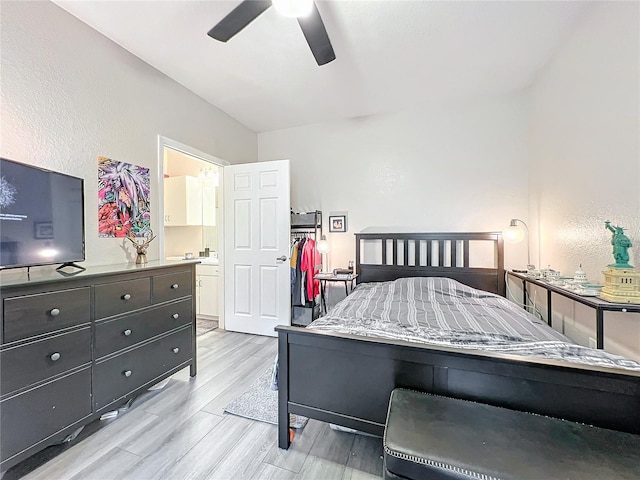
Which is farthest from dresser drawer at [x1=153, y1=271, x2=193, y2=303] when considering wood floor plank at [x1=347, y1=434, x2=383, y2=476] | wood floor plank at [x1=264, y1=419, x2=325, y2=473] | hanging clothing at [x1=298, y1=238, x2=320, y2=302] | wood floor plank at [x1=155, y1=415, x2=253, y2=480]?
wood floor plank at [x1=347, y1=434, x2=383, y2=476]

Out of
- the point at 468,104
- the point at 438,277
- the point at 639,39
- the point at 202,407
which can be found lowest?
the point at 202,407

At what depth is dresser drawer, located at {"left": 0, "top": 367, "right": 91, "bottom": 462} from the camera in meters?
1.26

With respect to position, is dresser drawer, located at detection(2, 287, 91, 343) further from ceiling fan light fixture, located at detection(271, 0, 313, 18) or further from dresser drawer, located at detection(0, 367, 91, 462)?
ceiling fan light fixture, located at detection(271, 0, 313, 18)

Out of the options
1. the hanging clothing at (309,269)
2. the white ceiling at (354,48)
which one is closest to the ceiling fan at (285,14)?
the white ceiling at (354,48)

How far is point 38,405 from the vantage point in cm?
136

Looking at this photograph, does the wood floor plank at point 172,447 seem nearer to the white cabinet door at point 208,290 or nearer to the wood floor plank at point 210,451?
the wood floor plank at point 210,451

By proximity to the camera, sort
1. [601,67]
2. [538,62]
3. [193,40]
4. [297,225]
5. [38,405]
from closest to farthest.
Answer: [38,405]
[601,67]
[193,40]
[538,62]
[297,225]

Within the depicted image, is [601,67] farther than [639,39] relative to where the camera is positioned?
Yes

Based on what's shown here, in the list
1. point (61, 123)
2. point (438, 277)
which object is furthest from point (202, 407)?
point (438, 277)

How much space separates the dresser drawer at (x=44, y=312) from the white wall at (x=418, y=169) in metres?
2.66

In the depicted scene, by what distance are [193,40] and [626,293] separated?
128 inches

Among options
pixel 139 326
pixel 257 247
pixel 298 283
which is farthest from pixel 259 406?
pixel 257 247

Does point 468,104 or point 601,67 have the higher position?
point 468,104

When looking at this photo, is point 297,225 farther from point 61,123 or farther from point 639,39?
point 639,39
